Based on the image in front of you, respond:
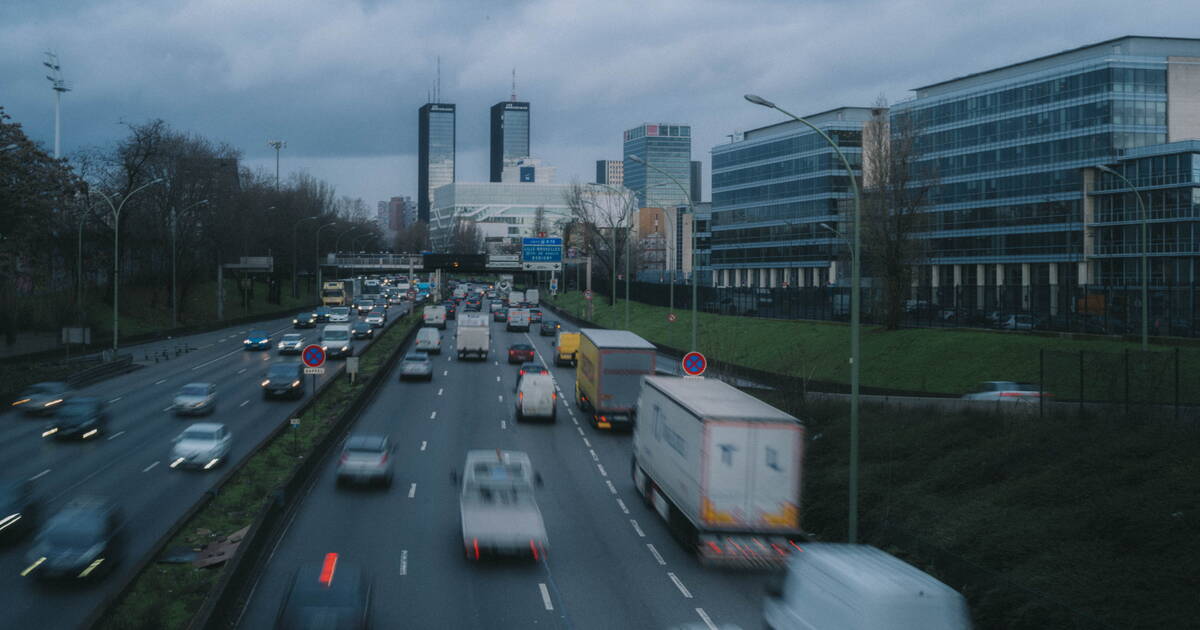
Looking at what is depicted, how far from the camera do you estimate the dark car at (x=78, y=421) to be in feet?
97.6

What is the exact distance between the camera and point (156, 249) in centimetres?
7975

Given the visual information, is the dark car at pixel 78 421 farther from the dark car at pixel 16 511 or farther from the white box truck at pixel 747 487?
the white box truck at pixel 747 487

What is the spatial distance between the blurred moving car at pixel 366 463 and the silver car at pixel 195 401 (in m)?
13.0

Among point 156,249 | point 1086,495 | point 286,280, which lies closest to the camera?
point 1086,495

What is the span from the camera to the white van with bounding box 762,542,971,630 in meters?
9.84

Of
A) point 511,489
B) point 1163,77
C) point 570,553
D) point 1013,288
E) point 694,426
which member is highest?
point 1163,77

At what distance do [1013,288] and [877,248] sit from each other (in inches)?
291

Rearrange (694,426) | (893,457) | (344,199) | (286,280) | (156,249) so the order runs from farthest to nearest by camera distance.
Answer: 1. (344,199)
2. (286,280)
3. (156,249)
4. (893,457)
5. (694,426)

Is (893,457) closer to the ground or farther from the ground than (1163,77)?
closer to the ground

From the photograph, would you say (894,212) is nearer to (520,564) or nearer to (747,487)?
(747,487)

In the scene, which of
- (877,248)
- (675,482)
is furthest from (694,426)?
(877,248)

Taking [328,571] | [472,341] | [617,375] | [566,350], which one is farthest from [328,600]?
[472,341]

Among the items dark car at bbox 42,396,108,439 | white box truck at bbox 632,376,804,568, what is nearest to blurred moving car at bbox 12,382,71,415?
dark car at bbox 42,396,108,439

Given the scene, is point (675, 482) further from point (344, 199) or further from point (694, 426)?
point (344, 199)
